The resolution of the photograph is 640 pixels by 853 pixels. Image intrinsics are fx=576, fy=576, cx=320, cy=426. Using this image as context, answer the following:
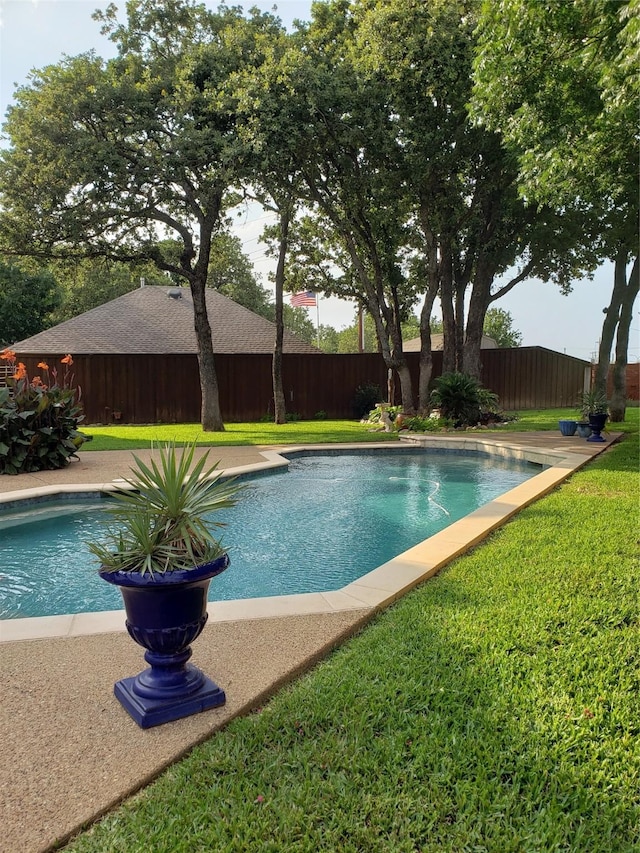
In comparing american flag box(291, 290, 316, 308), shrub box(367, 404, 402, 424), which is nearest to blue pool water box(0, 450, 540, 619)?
shrub box(367, 404, 402, 424)

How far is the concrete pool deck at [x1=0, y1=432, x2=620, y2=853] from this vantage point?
1.80 metres

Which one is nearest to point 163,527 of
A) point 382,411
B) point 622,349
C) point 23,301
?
point 382,411

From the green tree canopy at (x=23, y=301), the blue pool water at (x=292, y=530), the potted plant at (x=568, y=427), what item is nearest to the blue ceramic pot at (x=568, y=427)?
the potted plant at (x=568, y=427)

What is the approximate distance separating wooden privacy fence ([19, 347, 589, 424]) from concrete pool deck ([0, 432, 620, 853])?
48.1 ft

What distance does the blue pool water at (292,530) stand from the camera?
14.8 ft

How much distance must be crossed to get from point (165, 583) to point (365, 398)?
16728 mm

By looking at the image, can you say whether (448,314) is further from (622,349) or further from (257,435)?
(257,435)

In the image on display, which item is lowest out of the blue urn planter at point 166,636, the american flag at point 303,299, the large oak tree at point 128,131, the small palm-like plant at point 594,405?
the blue urn planter at point 166,636

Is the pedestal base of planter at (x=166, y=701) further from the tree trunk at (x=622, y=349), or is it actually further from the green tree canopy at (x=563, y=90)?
the tree trunk at (x=622, y=349)

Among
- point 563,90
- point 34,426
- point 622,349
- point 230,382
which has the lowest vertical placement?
point 34,426

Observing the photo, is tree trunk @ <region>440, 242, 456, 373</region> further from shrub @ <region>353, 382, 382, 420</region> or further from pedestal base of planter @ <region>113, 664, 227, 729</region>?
pedestal base of planter @ <region>113, 664, 227, 729</region>

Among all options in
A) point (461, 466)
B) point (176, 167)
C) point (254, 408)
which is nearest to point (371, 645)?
point (461, 466)

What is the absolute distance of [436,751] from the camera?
2.00 meters

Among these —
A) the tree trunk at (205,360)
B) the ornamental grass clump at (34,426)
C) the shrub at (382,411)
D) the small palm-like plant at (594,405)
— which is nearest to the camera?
the ornamental grass clump at (34,426)
